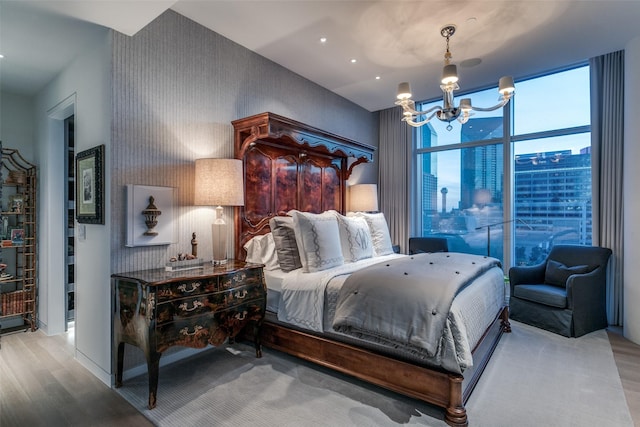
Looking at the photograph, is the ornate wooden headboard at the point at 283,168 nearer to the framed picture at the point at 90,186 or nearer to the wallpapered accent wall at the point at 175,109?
the wallpapered accent wall at the point at 175,109

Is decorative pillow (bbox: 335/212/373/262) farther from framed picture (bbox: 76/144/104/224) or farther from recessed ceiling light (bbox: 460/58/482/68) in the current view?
recessed ceiling light (bbox: 460/58/482/68)

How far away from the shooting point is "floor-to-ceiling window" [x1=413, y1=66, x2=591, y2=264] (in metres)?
4.17

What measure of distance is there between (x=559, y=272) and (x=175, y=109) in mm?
4386

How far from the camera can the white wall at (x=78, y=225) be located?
254 centimetres

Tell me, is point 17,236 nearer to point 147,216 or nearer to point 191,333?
point 147,216

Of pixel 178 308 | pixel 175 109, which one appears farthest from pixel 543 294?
pixel 175 109

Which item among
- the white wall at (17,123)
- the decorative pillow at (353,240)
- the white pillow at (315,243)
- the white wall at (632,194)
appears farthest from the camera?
the white wall at (17,123)

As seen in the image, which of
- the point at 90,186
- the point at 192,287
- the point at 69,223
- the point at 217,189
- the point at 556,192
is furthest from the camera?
the point at 556,192

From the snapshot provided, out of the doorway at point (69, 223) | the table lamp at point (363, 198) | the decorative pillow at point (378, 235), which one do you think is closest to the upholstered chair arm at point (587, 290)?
the decorative pillow at point (378, 235)

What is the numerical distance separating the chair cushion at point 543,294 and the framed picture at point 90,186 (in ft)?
14.1

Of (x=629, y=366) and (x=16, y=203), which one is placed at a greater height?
(x=16, y=203)

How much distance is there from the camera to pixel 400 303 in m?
2.12


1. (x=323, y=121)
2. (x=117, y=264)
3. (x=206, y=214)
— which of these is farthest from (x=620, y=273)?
(x=117, y=264)

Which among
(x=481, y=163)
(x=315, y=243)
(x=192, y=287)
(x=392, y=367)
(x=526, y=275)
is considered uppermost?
(x=481, y=163)
